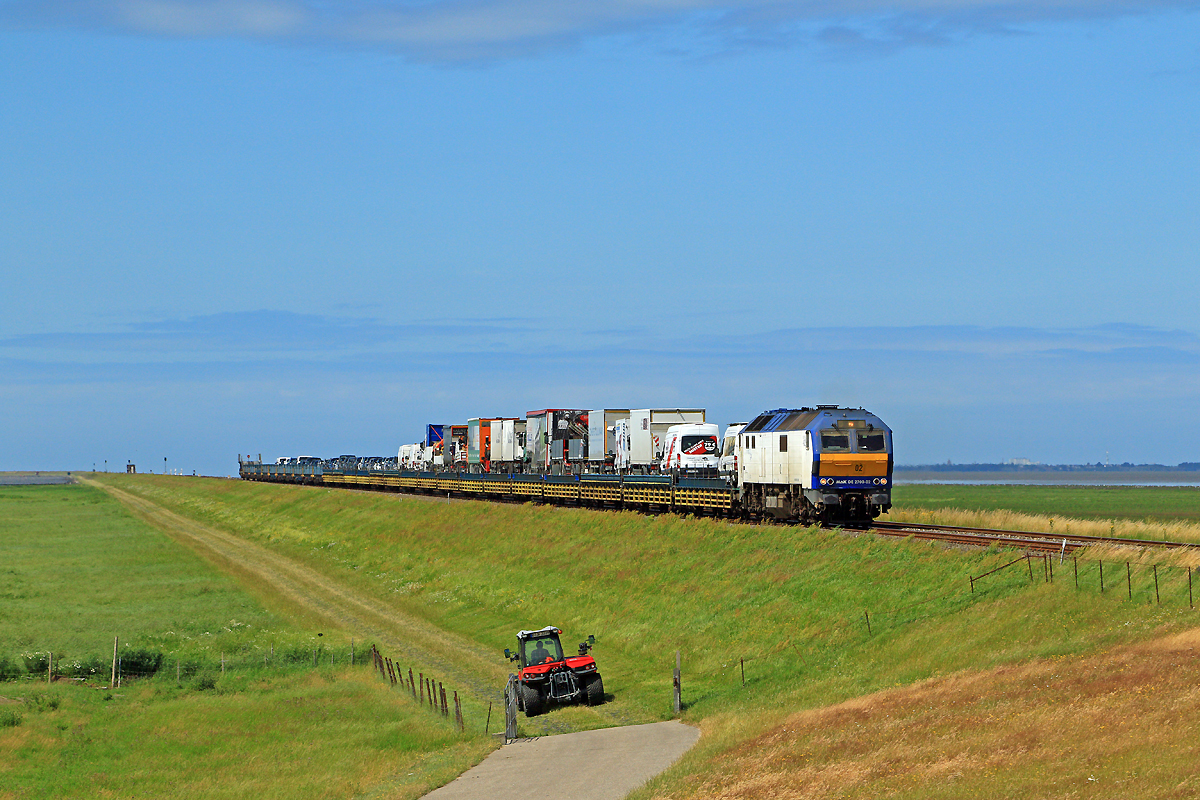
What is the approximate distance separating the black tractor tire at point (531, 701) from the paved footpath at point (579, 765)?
6.46 ft

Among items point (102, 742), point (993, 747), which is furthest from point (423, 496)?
point (993, 747)

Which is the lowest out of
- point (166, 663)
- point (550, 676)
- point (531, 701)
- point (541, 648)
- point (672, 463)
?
point (166, 663)

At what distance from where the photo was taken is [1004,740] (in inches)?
819

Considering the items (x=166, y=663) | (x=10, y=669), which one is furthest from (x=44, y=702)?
(x=166, y=663)

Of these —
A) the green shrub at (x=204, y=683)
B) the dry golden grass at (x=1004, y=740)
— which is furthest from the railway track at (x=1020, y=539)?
the green shrub at (x=204, y=683)

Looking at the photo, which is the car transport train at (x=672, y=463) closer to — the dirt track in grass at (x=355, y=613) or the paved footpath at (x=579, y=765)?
the dirt track in grass at (x=355, y=613)

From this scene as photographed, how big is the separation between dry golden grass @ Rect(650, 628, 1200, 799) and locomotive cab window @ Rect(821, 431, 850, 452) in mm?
18267

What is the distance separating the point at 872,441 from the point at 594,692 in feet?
59.3

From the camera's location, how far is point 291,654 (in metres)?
43.9

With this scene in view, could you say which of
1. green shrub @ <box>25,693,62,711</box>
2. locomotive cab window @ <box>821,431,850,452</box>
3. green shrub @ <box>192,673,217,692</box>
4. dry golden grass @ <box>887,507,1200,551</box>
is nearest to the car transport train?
locomotive cab window @ <box>821,431,850,452</box>

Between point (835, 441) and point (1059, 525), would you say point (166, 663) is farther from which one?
point (1059, 525)

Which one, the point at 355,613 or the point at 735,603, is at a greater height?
the point at 735,603

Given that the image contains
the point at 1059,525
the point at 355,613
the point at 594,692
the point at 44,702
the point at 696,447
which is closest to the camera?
the point at 594,692

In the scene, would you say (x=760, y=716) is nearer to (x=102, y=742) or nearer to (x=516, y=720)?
(x=516, y=720)
